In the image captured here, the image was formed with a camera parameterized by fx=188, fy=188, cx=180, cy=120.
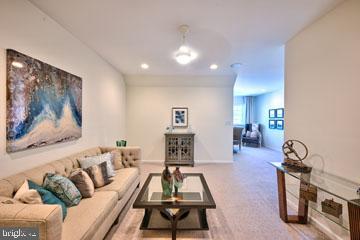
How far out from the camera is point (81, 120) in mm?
3094

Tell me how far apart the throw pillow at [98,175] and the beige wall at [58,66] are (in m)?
0.53

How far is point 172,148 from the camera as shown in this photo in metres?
5.39

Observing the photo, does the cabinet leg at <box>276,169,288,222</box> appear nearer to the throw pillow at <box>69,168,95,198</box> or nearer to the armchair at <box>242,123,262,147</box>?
the throw pillow at <box>69,168,95,198</box>

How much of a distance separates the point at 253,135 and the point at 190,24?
735cm

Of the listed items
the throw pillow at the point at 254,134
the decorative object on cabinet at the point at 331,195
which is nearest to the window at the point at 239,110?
the throw pillow at the point at 254,134

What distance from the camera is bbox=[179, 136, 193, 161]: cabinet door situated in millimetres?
5348

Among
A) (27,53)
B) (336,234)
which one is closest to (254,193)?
(336,234)

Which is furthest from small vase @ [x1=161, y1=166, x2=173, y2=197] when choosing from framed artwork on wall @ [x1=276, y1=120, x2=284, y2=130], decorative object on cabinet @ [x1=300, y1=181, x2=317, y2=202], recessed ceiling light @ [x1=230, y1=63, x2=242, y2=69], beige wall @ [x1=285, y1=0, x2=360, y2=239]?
framed artwork on wall @ [x1=276, y1=120, x2=284, y2=130]

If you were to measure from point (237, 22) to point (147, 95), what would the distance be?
3710 millimetres

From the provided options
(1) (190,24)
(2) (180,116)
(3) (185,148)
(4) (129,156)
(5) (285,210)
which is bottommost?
(5) (285,210)

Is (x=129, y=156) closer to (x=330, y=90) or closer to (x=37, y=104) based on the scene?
(x=37, y=104)

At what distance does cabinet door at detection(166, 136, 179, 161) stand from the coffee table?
8.58 ft

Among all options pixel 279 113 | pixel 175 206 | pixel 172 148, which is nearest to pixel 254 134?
pixel 279 113

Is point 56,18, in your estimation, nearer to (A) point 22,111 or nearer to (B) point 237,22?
(A) point 22,111
